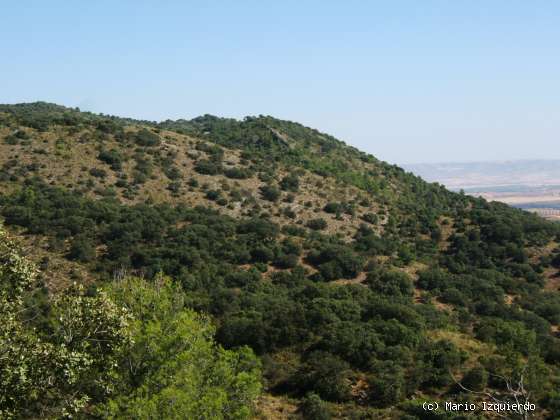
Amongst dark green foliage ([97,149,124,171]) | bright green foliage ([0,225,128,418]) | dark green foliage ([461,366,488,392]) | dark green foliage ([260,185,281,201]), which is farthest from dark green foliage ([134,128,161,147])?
bright green foliage ([0,225,128,418])

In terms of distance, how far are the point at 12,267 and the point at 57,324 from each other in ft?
9.68

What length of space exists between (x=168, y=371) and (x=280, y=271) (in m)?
39.3

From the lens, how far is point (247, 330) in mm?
38844

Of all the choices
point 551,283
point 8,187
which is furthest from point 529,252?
point 8,187

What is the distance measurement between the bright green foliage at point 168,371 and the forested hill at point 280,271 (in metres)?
0.11

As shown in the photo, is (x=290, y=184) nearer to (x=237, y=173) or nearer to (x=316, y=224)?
(x=237, y=173)

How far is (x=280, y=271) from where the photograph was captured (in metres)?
60.2

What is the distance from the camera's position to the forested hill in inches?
984

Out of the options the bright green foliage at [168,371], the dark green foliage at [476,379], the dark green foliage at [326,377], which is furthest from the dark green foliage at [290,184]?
the bright green foliage at [168,371]

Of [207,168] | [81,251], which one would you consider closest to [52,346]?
[81,251]

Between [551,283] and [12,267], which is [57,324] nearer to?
[12,267]

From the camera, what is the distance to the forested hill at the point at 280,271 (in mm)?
24984

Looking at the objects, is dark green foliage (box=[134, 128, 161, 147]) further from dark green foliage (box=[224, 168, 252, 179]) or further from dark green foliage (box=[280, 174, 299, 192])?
dark green foliage (box=[280, 174, 299, 192])

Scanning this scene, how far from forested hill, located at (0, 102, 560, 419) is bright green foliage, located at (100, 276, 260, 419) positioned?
11 centimetres
